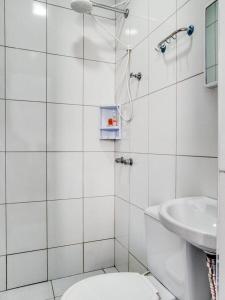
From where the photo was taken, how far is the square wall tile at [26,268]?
1653 millimetres

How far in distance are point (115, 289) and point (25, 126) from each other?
1201mm

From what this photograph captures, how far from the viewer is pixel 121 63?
181 cm

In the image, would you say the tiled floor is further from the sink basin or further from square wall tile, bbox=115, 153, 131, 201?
the sink basin

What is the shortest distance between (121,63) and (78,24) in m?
0.46

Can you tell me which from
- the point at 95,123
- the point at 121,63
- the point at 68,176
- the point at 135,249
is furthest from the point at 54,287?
the point at 121,63

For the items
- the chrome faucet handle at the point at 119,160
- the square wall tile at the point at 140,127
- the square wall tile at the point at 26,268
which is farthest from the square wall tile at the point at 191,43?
the square wall tile at the point at 26,268

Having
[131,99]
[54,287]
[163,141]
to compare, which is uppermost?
[131,99]

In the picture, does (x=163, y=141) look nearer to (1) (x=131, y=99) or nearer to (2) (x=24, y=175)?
(1) (x=131, y=99)

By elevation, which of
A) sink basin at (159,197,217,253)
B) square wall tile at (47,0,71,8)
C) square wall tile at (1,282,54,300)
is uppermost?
square wall tile at (47,0,71,8)

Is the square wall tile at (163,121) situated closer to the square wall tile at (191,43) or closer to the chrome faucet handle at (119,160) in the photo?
the square wall tile at (191,43)

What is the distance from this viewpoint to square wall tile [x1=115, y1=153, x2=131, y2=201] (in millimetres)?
1715

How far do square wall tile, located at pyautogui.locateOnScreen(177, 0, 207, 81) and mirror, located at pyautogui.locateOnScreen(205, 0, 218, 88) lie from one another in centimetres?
4

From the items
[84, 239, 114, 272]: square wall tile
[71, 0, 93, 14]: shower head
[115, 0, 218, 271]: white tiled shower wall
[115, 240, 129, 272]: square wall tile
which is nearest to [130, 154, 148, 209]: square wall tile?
[115, 0, 218, 271]: white tiled shower wall

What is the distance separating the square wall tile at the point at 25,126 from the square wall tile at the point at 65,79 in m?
0.15
